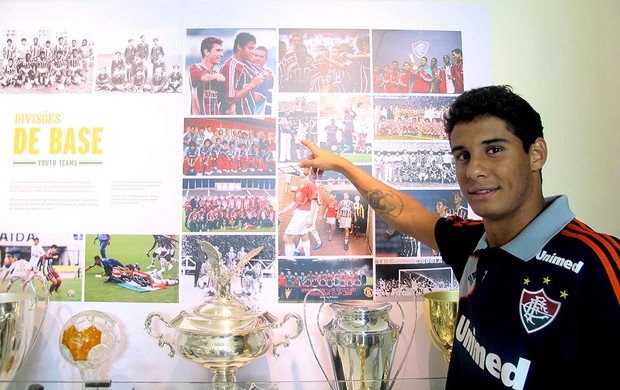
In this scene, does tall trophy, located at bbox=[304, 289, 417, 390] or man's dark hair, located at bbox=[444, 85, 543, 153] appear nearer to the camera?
man's dark hair, located at bbox=[444, 85, 543, 153]

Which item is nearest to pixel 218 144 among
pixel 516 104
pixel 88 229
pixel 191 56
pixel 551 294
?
pixel 191 56

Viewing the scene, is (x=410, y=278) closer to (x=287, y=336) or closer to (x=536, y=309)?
(x=287, y=336)

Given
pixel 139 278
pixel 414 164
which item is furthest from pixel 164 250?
pixel 414 164

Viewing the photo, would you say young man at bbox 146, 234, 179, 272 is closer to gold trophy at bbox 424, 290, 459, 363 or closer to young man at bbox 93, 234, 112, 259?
young man at bbox 93, 234, 112, 259

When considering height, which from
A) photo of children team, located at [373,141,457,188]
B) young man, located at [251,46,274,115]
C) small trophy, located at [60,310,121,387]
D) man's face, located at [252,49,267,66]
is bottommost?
small trophy, located at [60,310,121,387]

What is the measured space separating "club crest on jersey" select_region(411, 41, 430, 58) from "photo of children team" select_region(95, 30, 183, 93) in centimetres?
90

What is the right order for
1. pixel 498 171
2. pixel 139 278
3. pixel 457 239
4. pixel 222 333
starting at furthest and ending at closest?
pixel 139 278 < pixel 222 333 < pixel 457 239 < pixel 498 171

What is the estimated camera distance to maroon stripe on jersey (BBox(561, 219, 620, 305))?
79 centimetres

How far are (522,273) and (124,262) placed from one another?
4.45 feet

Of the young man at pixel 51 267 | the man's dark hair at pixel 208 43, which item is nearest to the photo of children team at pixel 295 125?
the man's dark hair at pixel 208 43

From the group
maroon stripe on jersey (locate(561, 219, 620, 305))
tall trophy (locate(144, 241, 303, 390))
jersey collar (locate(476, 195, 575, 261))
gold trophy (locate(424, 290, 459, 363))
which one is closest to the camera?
maroon stripe on jersey (locate(561, 219, 620, 305))

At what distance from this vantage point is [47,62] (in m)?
1.76

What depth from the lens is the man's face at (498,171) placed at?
949 mm

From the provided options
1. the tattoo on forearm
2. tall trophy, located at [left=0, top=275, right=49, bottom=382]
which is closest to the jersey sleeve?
the tattoo on forearm
